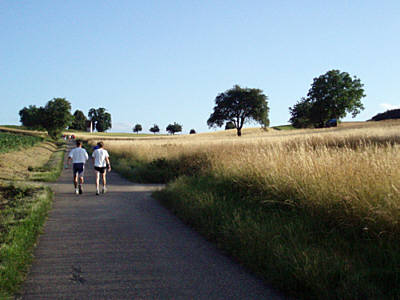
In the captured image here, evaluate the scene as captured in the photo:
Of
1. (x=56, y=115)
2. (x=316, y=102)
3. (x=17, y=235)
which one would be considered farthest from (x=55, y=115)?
(x=17, y=235)

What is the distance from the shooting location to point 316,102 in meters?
57.1

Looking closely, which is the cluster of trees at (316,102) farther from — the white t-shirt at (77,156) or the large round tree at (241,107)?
the white t-shirt at (77,156)

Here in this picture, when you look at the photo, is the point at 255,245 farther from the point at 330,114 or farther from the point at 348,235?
the point at 330,114

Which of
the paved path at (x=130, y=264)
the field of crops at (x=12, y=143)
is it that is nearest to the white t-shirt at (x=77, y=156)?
the paved path at (x=130, y=264)

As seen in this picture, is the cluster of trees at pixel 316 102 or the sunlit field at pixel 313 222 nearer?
the sunlit field at pixel 313 222

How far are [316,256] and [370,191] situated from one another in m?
1.74

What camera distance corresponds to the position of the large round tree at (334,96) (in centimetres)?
5516

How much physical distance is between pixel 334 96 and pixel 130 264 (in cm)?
5621

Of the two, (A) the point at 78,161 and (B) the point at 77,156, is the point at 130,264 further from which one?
(B) the point at 77,156

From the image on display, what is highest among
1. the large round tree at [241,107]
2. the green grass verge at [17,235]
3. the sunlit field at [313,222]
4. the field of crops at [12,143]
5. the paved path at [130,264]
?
the large round tree at [241,107]

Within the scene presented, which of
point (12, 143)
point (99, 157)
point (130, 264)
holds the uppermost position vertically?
point (12, 143)

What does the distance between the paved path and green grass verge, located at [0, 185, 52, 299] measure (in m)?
0.14

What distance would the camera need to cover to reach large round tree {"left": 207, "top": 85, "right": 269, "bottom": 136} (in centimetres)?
6122

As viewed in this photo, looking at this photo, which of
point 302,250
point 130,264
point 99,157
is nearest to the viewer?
point 302,250
